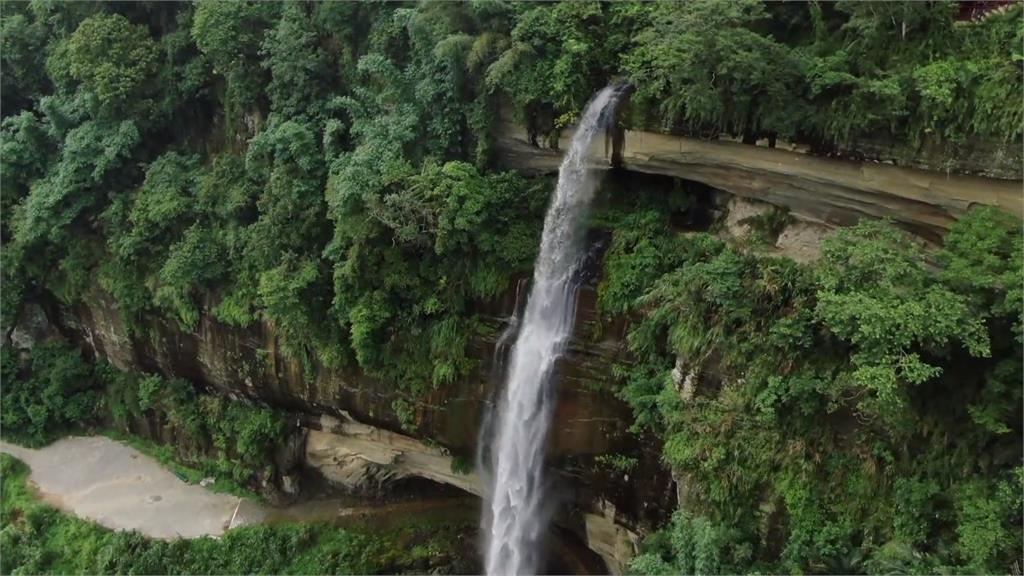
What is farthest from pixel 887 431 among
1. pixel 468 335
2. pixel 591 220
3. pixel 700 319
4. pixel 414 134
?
pixel 414 134

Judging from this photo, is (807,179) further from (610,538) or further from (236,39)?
(236,39)

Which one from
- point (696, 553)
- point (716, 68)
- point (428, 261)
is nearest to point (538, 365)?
point (428, 261)

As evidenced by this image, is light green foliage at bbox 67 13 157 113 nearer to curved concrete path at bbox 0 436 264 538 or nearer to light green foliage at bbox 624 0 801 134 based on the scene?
curved concrete path at bbox 0 436 264 538

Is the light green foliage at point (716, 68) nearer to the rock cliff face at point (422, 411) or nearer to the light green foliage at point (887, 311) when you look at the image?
the light green foliage at point (887, 311)

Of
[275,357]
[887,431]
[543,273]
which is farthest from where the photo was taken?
[275,357]

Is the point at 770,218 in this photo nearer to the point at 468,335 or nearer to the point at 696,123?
the point at 696,123

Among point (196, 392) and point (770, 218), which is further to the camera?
point (196, 392)
